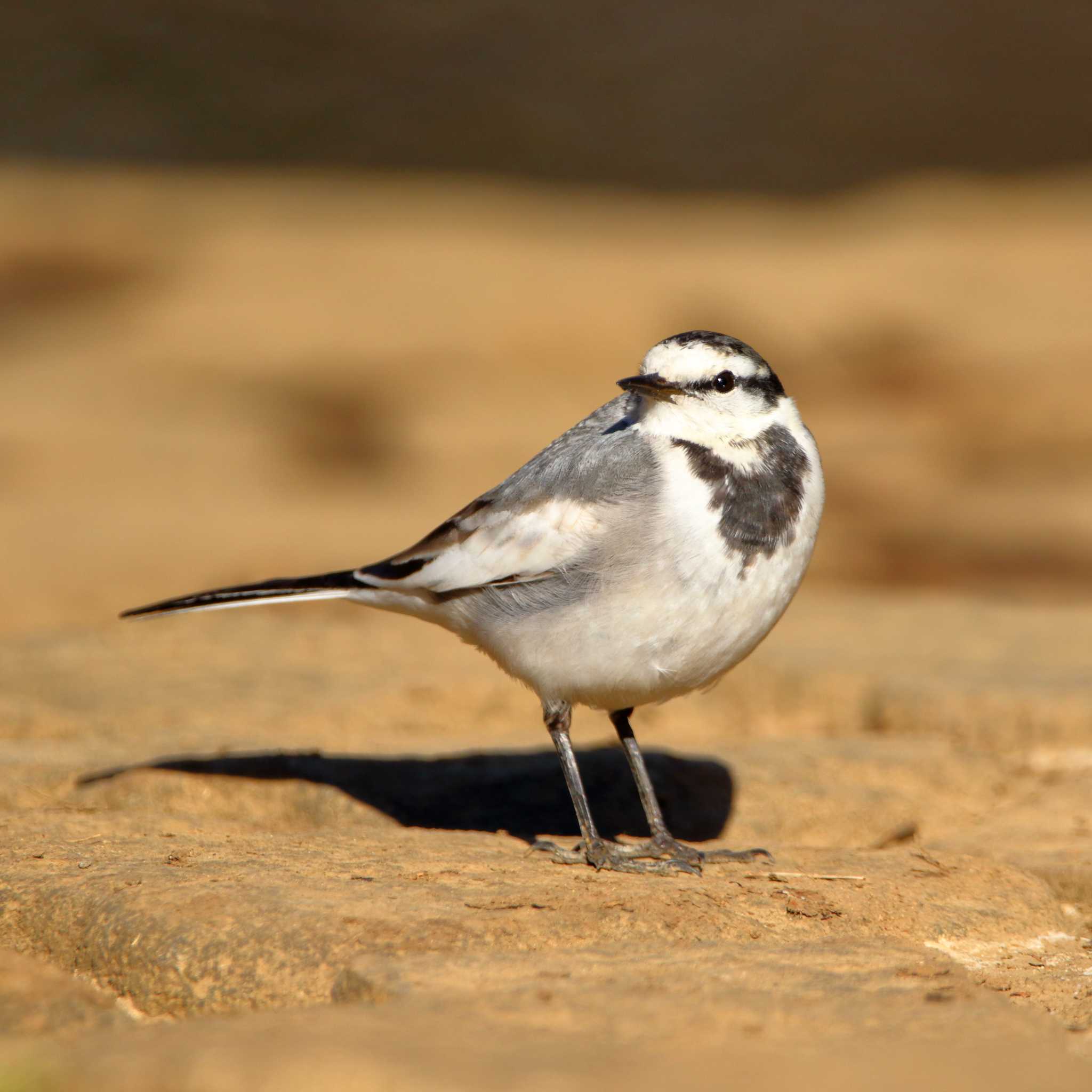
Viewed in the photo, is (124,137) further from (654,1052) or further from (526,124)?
(654,1052)

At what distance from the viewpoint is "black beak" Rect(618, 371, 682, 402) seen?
13.9 ft

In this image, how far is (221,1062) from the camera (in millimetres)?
2312

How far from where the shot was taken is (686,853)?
4312 millimetres

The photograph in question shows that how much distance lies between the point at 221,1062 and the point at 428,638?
5.06 m

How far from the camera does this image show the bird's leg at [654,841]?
14.1ft

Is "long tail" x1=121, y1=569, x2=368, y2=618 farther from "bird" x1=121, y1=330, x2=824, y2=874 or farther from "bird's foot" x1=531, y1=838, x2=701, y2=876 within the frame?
"bird's foot" x1=531, y1=838, x2=701, y2=876

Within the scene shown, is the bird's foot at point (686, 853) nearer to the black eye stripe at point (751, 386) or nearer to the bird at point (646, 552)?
the bird at point (646, 552)

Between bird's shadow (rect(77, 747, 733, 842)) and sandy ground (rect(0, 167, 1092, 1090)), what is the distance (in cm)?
2

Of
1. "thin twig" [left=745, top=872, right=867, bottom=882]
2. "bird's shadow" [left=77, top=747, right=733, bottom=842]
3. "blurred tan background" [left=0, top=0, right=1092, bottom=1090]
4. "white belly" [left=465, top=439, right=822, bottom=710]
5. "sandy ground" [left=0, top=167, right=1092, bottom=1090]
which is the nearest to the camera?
"sandy ground" [left=0, top=167, right=1092, bottom=1090]

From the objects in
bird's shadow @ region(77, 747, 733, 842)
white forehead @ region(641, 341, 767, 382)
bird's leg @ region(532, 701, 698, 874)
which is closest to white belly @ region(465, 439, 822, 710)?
bird's leg @ region(532, 701, 698, 874)

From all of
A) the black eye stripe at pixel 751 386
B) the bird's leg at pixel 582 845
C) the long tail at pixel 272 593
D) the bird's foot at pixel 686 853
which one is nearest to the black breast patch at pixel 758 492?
the black eye stripe at pixel 751 386

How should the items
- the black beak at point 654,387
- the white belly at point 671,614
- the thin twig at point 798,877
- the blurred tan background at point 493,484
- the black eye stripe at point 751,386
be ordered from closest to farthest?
the blurred tan background at point 493,484 → the thin twig at point 798,877 → the white belly at point 671,614 → the black beak at point 654,387 → the black eye stripe at point 751,386

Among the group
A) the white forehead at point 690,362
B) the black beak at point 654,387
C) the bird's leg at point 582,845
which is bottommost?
the bird's leg at point 582,845

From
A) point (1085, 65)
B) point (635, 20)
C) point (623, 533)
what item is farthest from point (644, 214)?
point (623, 533)
